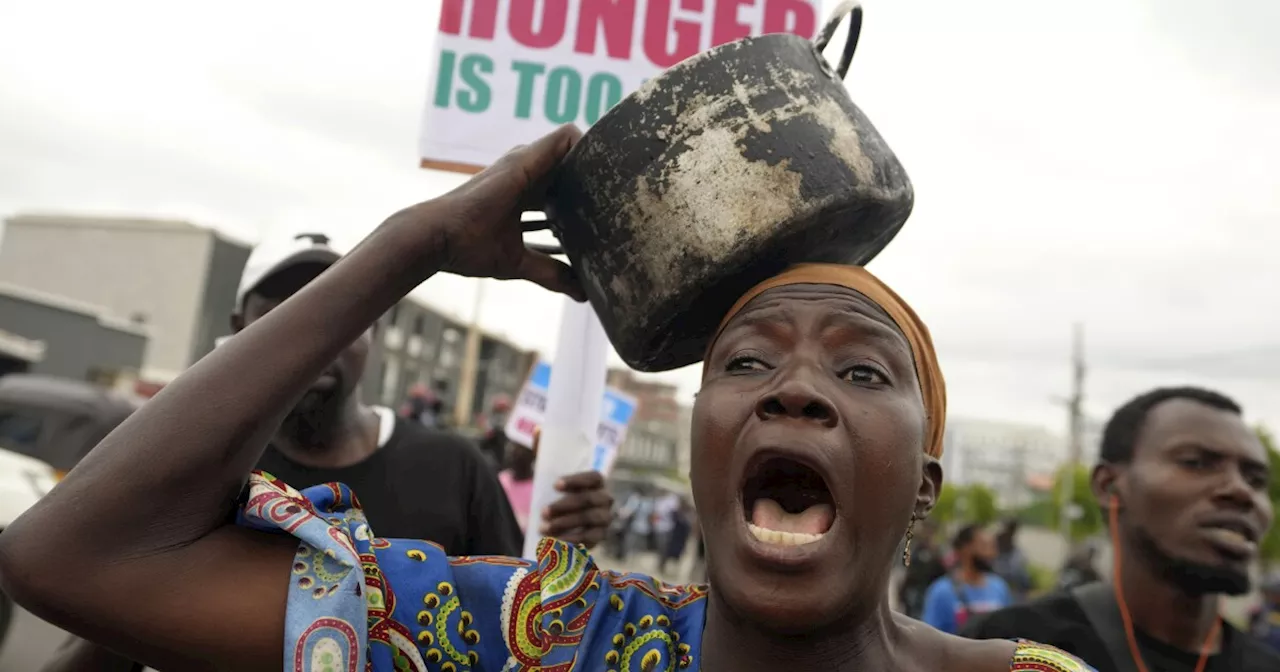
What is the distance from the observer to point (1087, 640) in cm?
268

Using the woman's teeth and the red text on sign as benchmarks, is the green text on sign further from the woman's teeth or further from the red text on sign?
the woman's teeth

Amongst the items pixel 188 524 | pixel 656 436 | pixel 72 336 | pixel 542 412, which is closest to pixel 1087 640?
pixel 188 524

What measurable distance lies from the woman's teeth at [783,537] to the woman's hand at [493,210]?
2.49 ft

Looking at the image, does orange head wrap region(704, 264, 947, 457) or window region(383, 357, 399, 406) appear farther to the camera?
window region(383, 357, 399, 406)

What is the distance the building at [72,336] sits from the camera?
79.4 feet

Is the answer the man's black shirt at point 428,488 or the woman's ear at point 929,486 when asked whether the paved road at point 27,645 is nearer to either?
the man's black shirt at point 428,488

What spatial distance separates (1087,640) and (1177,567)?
12.5 inches

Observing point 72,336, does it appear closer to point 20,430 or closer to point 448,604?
A: point 20,430

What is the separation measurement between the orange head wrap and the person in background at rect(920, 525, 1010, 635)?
5046mm

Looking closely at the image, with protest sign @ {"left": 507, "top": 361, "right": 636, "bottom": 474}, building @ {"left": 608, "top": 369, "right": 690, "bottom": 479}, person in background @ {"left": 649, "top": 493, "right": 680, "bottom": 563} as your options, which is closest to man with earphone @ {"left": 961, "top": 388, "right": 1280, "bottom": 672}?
protest sign @ {"left": 507, "top": 361, "right": 636, "bottom": 474}

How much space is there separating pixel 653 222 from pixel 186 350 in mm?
41445

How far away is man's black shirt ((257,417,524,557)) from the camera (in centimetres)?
269

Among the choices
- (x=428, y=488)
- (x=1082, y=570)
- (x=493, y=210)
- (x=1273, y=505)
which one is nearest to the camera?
(x=493, y=210)

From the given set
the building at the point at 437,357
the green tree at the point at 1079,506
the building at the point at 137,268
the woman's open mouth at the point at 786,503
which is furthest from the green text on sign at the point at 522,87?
the green tree at the point at 1079,506
